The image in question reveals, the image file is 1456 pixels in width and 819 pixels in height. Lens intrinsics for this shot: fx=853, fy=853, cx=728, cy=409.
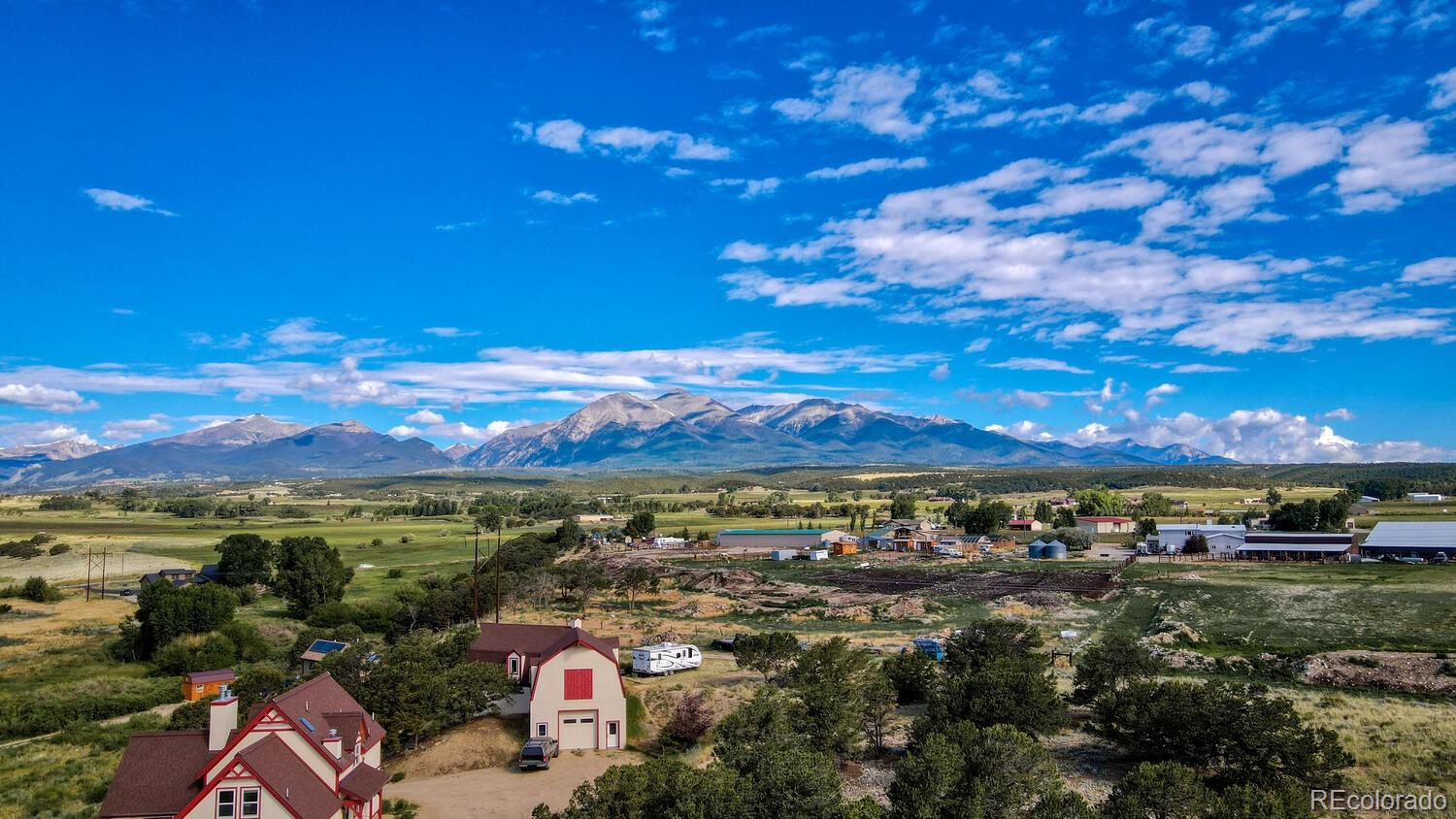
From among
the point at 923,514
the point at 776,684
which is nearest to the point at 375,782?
the point at 776,684

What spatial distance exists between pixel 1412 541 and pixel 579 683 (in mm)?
101108

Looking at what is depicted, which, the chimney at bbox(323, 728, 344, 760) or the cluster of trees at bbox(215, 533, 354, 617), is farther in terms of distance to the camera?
the cluster of trees at bbox(215, 533, 354, 617)

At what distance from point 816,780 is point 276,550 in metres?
89.0

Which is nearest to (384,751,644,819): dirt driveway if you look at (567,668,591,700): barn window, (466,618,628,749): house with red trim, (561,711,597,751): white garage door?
(561,711,597,751): white garage door

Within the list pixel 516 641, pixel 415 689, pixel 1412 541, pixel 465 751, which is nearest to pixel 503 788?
pixel 465 751

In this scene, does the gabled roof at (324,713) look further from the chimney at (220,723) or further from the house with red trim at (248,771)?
the chimney at (220,723)

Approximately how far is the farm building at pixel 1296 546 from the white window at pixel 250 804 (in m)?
106

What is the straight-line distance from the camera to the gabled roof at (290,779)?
1991 centimetres

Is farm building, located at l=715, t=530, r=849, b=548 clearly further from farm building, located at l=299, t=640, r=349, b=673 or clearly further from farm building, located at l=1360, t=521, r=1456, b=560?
farm building, located at l=299, t=640, r=349, b=673

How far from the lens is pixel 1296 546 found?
96.5 m

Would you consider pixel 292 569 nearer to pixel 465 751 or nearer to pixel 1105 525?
pixel 465 751

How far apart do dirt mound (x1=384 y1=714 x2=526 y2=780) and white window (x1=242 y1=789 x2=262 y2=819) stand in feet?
32.4

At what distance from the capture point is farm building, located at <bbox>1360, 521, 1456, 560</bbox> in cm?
8900

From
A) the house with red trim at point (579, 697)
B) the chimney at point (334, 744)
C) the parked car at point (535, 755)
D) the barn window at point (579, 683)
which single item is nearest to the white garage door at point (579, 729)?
the house with red trim at point (579, 697)
